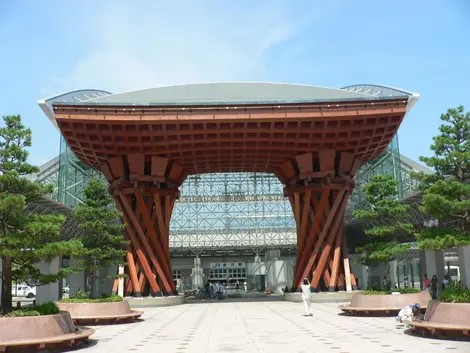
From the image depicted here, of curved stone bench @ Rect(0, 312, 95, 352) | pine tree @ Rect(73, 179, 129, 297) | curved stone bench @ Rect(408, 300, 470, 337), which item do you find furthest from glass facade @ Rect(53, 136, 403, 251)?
curved stone bench @ Rect(0, 312, 95, 352)

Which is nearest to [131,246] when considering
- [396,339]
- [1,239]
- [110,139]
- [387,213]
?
[110,139]

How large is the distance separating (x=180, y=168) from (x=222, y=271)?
128 ft

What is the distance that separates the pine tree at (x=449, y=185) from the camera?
15117 mm

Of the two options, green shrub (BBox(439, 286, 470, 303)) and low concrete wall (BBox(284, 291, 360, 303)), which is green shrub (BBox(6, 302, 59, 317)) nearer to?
green shrub (BBox(439, 286, 470, 303))

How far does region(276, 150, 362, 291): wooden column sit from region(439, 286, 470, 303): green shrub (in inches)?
673

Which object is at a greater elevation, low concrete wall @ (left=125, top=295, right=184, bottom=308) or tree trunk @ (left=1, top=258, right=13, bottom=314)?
tree trunk @ (left=1, top=258, right=13, bottom=314)

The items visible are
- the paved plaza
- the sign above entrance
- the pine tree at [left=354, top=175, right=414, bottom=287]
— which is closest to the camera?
the paved plaza

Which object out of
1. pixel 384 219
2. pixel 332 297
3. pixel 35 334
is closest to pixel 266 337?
pixel 35 334

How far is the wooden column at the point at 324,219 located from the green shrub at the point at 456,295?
17.1 m

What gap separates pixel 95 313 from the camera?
1961 centimetres

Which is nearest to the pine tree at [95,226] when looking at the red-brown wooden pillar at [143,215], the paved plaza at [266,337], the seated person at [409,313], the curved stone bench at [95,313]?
the curved stone bench at [95,313]

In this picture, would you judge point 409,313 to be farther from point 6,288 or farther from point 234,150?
point 234,150

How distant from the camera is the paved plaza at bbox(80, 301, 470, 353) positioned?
12.4 meters

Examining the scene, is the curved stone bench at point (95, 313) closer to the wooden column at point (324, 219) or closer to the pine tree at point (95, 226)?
the pine tree at point (95, 226)
